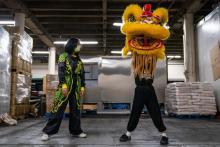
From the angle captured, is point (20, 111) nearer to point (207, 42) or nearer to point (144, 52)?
point (144, 52)

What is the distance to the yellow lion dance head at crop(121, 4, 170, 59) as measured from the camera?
4.51 metres

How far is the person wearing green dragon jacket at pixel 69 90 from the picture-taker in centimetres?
476

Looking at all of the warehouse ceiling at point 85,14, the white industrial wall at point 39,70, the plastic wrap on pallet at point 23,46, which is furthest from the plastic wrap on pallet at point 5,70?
the white industrial wall at point 39,70

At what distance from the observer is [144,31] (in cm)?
449

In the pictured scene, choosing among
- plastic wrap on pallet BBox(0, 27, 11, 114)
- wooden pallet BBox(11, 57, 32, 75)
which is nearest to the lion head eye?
plastic wrap on pallet BBox(0, 27, 11, 114)

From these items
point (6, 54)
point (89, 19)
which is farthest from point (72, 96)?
point (89, 19)

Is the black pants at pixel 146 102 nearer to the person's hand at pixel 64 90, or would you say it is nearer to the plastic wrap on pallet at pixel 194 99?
the person's hand at pixel 64 90

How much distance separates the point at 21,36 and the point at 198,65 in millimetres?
7194

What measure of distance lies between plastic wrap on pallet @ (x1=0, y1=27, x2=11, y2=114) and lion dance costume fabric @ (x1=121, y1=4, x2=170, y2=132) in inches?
164

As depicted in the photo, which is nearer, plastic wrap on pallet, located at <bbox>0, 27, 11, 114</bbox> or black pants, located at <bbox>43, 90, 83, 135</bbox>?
black pants, located at <bbox>43, 90, 83, 135</bbox>

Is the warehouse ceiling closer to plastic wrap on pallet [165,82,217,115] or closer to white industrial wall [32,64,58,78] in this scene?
plastic wrap on pallet [165,82,217,115]

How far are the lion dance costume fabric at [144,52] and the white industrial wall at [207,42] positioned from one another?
6013 mm

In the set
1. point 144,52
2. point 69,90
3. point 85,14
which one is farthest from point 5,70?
point 85,14

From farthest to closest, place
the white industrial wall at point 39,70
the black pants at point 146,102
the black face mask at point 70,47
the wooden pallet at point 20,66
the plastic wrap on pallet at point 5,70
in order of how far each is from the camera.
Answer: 1. the white industrial wall at point 39,70
2. the wooden pallet at point 20,66
3. the plastic wrap on pallet at point 5,70
4. the black face mask at point 70,47
5. the black pants at point 146,102
